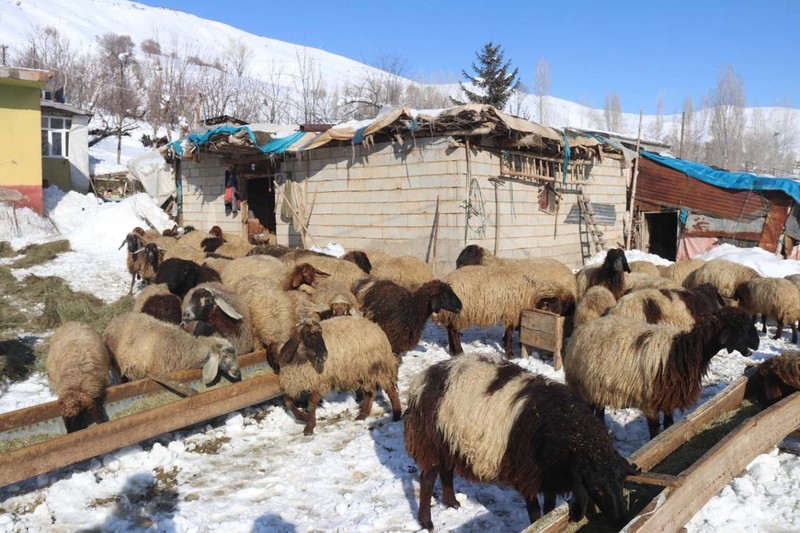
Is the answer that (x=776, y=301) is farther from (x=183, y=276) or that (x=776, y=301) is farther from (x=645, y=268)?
(x=183, y=276)

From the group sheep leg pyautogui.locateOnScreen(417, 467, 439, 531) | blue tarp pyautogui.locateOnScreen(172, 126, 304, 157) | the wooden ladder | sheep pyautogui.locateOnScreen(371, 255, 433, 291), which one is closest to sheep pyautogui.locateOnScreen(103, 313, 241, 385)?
sheep leg pyautogui.locateOnScreen(417, 467, 439, 531)

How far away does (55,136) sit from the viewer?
25.1 m

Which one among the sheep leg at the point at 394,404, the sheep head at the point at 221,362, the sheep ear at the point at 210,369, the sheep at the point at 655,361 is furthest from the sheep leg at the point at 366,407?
the sheep at the point at 655,361

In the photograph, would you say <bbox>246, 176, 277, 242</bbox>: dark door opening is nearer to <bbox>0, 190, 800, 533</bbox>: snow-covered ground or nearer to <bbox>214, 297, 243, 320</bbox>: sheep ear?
<bbox>214, 297, 243, 320</bbox>: sheep ear

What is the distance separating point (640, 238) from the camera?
19.2 metres

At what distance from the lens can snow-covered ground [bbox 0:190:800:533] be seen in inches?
171

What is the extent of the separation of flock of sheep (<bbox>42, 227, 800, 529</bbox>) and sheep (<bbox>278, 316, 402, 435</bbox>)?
16mm

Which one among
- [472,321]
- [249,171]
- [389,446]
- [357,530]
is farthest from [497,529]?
[249,171]

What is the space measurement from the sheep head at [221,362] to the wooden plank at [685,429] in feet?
13.5

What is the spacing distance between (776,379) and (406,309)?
4103 millimetres

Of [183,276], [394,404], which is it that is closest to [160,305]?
[183,276]

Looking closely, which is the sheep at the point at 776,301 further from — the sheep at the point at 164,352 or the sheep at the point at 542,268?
the sheep at the point at 164,352

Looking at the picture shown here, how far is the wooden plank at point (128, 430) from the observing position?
425cm

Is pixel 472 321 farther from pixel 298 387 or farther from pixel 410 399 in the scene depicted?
pixel 410 399
